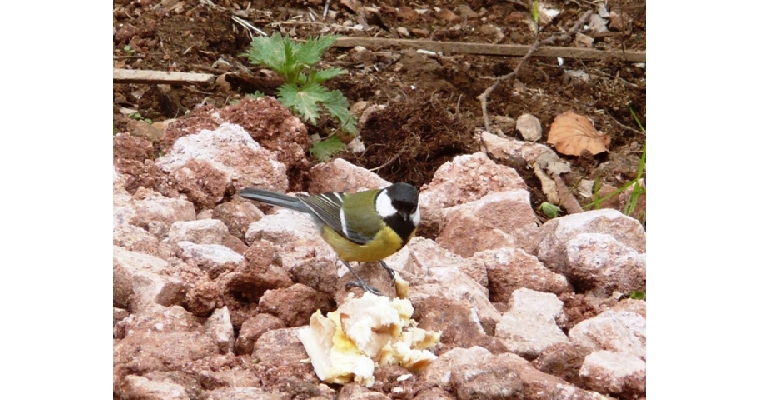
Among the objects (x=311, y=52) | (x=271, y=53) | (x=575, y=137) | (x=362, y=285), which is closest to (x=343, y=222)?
(x=362, y=285)

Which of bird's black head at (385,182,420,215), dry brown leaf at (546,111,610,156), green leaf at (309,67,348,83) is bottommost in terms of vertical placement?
dry brown leaf at (546,111,610,156)

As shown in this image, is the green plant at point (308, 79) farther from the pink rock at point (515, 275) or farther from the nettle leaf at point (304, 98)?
the pink rock at point (515, 275)

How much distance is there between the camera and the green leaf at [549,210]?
4668 millimetres

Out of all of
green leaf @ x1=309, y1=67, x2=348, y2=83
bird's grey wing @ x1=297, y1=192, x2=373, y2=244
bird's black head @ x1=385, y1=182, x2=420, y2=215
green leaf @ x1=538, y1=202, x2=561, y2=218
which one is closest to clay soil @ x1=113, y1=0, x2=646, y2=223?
green leaf @ x1=538, y1=202, x2=561, y2=218

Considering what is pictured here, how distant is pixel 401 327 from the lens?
9.30 feet

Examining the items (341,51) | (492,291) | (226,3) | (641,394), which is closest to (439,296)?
(492,291)

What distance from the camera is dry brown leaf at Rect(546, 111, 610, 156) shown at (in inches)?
209

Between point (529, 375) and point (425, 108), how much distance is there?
8.14 ft

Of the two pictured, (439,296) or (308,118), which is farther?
(308,118)

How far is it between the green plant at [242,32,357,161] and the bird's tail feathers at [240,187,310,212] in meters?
1.12

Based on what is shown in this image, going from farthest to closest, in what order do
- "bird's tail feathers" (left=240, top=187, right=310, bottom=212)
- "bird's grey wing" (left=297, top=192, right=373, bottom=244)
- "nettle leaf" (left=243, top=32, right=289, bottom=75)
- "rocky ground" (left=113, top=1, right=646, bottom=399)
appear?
"nettle leaf" (left=243, top=32, right=289, bottom=75)
"bird's tail feathers" (left=240, top=187, right=310, bottom=212)
"bird's grey wing" (left=297, top=192, right=373, bottom=244)
"rocky ground" (left=113, top=1, right=646, bottom=399)

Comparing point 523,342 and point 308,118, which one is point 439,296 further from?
point 308,118

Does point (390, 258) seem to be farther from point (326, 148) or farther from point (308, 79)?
point (308, 79)

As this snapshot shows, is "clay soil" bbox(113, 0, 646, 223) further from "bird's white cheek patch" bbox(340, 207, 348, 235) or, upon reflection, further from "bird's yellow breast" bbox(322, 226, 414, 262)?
"bird's yellow breast" bbox(322, 226, 414, 262)
